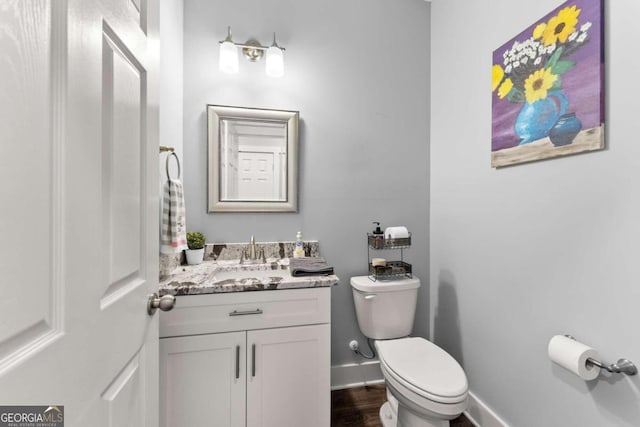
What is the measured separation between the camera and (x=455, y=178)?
5.62 ft

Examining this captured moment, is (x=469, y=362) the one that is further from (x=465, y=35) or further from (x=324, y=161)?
(x=465, y=35)

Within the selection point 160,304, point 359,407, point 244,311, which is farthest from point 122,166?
point 359,407

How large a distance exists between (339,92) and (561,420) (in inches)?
78.5

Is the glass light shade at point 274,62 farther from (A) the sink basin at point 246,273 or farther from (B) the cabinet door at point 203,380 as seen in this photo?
(B) the cabinet door at point 203,380

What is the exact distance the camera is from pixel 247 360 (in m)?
1.22

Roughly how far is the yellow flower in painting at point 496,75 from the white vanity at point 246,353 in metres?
1.29

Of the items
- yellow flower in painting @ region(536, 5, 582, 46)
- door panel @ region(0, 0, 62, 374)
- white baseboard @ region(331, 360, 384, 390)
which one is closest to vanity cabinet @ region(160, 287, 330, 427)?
white baseboard @ region(331, 360, 384, 390)

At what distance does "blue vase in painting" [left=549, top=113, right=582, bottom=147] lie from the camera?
1035 millimetres

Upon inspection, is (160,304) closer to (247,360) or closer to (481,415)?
(247,360)

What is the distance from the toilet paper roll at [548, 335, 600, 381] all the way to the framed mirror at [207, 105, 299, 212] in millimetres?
1400

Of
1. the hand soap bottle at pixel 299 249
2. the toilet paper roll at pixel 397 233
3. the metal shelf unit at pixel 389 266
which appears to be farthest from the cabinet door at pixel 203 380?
the toilet paper roll at pixel 397 233

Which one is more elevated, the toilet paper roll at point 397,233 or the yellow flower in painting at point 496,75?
the yellow flower in painting at point 496,75

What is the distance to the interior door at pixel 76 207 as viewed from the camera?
1.15ft

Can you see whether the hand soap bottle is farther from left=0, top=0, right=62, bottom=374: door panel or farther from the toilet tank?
left=0, top=0, right=62, bottom=374: door panel
